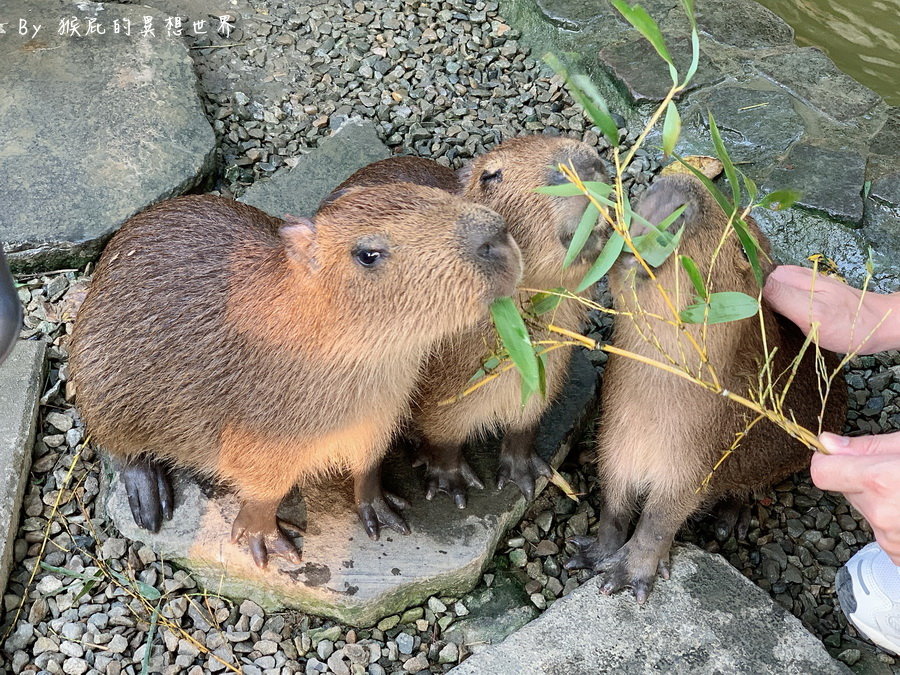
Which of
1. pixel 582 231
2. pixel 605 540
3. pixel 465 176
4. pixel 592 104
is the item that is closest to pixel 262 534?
pixel 605 540

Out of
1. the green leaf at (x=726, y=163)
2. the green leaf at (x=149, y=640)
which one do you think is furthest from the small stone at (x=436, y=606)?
the green leaf at (x=726, y=163)

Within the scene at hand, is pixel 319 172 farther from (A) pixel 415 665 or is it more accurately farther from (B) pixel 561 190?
(A) pixel 415 665

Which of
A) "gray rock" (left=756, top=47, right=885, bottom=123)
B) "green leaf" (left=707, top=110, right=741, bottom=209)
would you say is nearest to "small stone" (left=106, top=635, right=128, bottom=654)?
"green leaf" (left=707, top=110, right=741, bottom=209)

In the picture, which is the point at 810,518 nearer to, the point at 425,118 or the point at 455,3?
the point at 425,118

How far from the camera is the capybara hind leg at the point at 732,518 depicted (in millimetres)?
3855

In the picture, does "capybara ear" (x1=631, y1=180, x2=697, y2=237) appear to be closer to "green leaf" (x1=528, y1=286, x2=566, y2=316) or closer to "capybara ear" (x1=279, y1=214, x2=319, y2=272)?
"green leaf" (x1=528, y1=286, x2=566, y2=316)

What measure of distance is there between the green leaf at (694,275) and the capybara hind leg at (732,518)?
1526 mm

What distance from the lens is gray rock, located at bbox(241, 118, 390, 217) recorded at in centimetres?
459

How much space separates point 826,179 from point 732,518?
1967 millimetres

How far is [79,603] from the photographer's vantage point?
11.3 ft

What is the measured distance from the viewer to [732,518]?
387 cm

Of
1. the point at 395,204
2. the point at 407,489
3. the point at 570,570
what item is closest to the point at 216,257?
the point at 395,204

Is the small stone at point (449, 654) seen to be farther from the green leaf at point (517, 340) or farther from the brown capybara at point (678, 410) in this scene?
the green leaf at point (517, 340)

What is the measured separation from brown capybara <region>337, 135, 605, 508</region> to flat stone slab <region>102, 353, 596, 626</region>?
0.12 m
